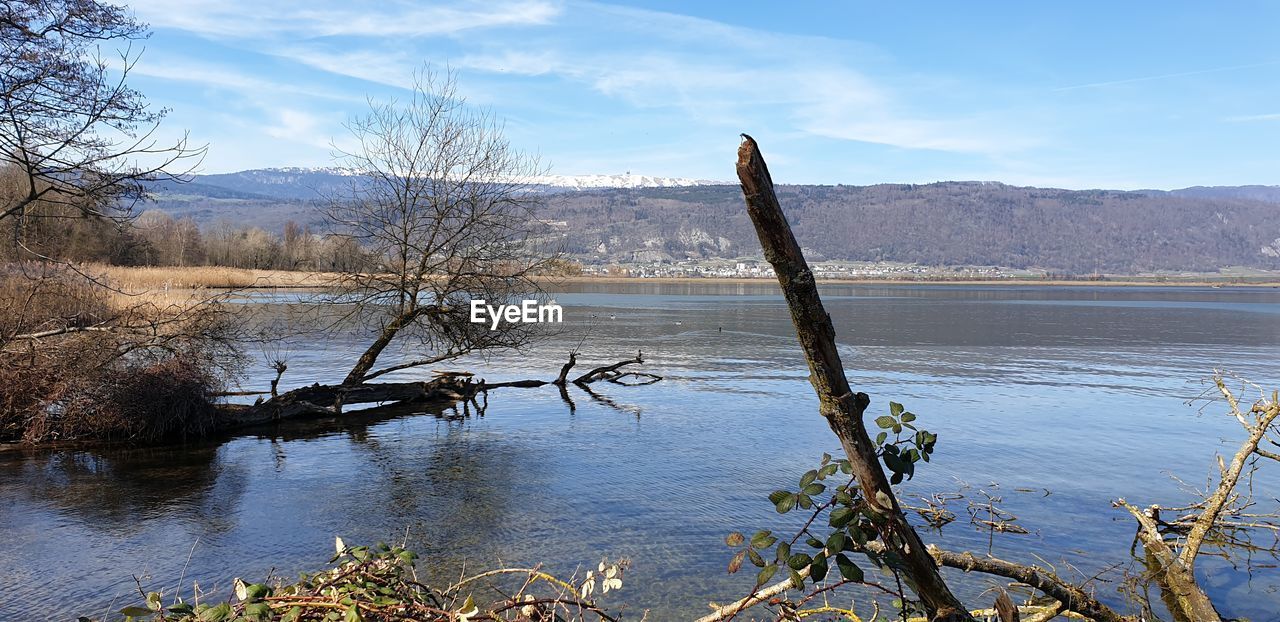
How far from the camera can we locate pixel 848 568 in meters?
2.94

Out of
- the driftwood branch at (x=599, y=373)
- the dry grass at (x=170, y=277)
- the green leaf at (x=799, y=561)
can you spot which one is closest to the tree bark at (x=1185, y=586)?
the green leaf at (x=799, y=561)

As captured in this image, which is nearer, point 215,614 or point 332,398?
point 215,614

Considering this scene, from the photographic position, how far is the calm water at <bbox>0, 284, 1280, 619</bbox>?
991cm

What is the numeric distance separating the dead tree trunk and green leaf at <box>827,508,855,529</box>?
0.27 ft

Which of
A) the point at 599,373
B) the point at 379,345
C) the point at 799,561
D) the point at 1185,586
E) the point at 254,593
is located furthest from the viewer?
the point at 599,373

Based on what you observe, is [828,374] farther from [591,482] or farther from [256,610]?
[591,482]

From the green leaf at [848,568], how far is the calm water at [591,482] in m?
5.93

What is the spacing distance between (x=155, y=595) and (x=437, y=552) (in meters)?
6.99

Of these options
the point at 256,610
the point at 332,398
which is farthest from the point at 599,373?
the point at 256,610

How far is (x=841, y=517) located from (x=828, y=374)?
0.54 metres

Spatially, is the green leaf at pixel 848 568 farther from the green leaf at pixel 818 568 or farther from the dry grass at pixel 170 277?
the dry grass at pixel 170 277

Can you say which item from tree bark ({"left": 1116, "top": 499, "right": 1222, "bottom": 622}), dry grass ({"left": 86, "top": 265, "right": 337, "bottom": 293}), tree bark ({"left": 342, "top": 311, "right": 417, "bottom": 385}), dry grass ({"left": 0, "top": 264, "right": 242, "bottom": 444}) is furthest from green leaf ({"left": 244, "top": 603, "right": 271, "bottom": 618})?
dry grass ({"left": 86, "top": 265, "right": 337, "bottom": 293})

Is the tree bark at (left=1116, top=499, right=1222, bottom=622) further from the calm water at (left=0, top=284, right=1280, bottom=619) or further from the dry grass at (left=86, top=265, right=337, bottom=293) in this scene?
the dry grass at (left=86, top=265, right=337, bottom=293)

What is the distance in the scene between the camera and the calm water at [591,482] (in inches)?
390
